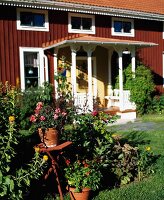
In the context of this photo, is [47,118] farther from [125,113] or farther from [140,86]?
[140,86]

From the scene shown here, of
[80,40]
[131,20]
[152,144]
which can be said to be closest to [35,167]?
[152,144]

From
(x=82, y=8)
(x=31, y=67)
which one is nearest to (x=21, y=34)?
(x=31, y=67)

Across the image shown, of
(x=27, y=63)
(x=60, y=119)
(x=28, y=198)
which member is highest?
(x=27, y=63)

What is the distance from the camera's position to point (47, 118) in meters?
6.07

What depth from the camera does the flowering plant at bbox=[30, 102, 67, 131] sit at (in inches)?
237

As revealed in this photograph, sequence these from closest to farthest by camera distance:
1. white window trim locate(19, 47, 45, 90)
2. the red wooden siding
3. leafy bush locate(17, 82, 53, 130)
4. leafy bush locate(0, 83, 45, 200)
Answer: leafy bush locate(0, 83, 45, 200) < leafy bush locate(17, 82, 53, 130) < the red wooden siding < white window trim locate(19, 47, 45, 90)

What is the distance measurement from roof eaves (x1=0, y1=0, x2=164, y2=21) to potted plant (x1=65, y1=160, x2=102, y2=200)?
32.8 ft

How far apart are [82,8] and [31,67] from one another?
3532mm

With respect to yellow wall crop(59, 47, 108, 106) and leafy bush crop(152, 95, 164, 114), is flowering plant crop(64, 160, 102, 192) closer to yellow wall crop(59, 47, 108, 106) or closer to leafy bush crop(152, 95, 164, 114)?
yellow wall crop(59, 47, 108, 106)

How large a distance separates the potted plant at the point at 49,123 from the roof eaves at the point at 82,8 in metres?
9.20

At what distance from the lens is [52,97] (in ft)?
49.1

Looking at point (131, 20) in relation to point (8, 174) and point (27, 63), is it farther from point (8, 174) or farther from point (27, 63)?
point (8, 174)

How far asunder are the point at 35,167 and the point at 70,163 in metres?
1.00

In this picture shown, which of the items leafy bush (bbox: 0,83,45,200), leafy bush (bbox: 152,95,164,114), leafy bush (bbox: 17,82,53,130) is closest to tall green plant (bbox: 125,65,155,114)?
leafy bush (bbox: 152,95,164,114)
